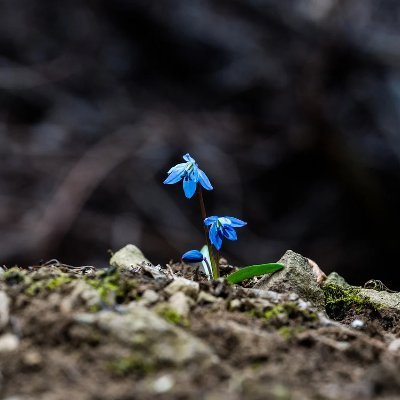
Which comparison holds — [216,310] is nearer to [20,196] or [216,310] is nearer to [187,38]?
[20,196]

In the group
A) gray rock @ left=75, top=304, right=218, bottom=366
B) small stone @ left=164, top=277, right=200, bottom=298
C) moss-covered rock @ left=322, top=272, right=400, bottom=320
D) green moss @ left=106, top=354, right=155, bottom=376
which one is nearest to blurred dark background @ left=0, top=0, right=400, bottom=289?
moss-covered rock @ left=322, top=272, right=400, bottom=320

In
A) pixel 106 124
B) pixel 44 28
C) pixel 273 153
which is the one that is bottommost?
pixel 273 153

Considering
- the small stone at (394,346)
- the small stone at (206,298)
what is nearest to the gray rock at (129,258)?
the small stone at (206,298)

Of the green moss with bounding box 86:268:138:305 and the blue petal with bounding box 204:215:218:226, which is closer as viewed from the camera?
the green moss with bounding box 86:268:138:305

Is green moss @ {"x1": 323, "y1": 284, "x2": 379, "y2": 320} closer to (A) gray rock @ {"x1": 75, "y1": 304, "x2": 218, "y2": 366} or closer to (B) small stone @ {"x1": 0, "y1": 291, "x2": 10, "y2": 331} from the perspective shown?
(A) gray rock @ {"x1": 75, "y1": 304, "x2": 218, "y2": 366}

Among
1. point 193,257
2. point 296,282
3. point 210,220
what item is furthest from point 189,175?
point 296,282

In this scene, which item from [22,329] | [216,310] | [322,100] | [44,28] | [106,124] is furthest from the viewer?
[44,28]

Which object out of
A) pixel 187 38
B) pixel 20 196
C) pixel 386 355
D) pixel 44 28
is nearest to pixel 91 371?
pixel 386 355
